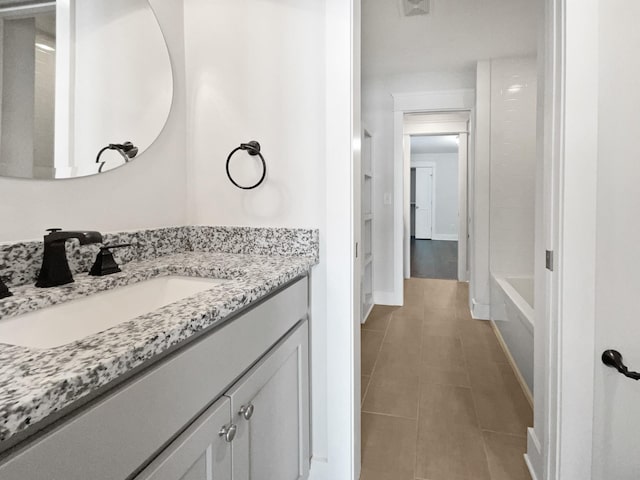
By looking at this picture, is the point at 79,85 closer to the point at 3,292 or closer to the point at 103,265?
the point at 103,265

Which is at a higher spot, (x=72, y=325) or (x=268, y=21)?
(x=268, y=21)

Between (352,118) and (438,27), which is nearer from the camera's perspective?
(352,118)

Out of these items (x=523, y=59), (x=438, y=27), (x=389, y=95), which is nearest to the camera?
(x=438, y=27)

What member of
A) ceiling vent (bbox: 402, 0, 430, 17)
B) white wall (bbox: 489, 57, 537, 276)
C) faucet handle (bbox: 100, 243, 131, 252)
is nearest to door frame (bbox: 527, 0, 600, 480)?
ceiling vent (bbox: 402, 0, 430, 17)

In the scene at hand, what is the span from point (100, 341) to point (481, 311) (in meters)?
3.52

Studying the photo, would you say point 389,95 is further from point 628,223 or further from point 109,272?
point 109,272

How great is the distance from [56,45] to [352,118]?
2.97 ft

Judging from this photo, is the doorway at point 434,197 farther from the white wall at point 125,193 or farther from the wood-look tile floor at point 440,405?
the white wall at point 125,193

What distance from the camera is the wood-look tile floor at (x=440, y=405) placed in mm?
1529

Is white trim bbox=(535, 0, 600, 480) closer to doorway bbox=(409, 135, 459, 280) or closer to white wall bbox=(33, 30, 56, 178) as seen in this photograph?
white wall bbox=(33, 30, 56, 178)

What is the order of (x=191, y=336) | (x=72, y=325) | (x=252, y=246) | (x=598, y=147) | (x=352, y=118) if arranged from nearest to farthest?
(x=191, y=336)
(x=72, y=325)
(x=598, y=147)
(x=352, y=118)
(x=252, y=246)

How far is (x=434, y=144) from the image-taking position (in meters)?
8.52

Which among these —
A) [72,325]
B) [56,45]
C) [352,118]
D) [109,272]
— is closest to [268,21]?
[352,118]

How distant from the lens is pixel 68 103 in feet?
3.35
